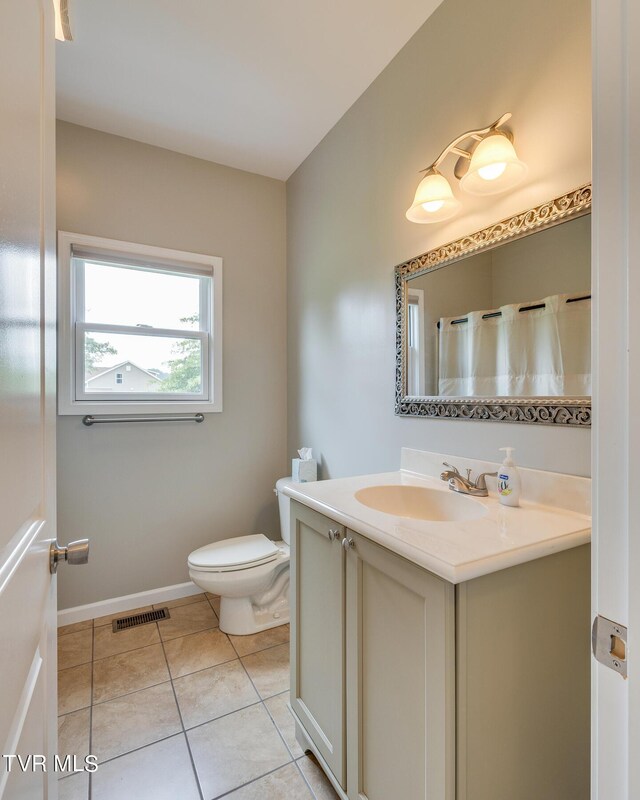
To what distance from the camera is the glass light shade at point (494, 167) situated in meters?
1.12

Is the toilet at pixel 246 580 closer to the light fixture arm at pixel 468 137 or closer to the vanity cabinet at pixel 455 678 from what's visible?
the vanity cabinet at pixel 455 678

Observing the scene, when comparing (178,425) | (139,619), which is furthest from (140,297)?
(139,619)

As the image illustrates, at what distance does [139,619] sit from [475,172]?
2622mm

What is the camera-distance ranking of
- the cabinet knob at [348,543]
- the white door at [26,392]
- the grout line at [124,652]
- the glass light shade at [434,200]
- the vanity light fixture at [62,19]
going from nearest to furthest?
the white door at [26,392] → the vanity light fixture at [62,19] → the cabinet knob at [348,543] → the glass light shade at [434,200] → the grout line at [124,652]

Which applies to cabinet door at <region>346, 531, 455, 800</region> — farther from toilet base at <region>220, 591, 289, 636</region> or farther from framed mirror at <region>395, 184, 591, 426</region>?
Answer: toilet base at <region>220, 591, 289, 636</region>

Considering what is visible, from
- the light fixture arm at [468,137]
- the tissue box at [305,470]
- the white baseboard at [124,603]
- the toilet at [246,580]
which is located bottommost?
the white baseboard at [124,603]

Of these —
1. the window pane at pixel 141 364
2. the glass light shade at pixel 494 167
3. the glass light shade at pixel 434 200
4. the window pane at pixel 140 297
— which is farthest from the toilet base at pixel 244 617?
the glass light shade at pixel 494 167

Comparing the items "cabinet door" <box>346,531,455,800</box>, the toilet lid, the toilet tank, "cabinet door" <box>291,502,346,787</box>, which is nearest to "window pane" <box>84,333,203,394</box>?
the toilet tank

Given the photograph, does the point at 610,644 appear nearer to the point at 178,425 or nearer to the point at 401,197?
the point at 401,197

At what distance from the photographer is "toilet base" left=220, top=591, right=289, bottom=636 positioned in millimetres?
1990

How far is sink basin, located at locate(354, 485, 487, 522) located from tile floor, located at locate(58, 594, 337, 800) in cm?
89

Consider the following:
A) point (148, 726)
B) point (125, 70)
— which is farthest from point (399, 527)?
point (125, 70)

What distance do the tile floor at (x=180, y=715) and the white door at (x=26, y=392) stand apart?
740 mm

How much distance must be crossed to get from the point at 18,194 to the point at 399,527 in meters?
0.92
